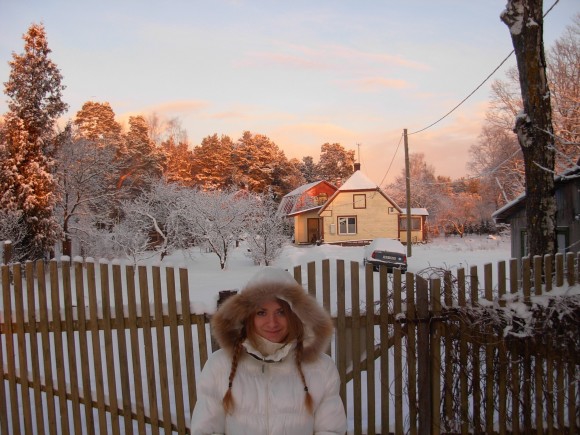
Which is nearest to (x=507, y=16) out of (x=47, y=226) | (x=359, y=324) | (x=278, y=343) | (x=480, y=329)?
(x=480, y=329)

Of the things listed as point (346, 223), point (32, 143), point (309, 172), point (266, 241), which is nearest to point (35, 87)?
point (32, 143)

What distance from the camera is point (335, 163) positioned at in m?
62.6

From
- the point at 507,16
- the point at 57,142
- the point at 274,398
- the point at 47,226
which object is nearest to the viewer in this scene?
the point at 274,398

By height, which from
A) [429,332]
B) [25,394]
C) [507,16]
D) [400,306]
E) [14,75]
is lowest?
[25,394]

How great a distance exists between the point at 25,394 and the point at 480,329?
3.87 meters

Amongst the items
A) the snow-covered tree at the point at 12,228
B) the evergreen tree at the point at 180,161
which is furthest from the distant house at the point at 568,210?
the evergreen tree at the point at 180,161

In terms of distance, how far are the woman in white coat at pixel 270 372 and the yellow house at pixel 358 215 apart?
3600cm

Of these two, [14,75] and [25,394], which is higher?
[14,75]

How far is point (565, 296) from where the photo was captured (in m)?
3.59

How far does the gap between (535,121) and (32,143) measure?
70.4 feet

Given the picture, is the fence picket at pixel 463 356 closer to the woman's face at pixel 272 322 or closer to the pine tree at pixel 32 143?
the woman's face at pixel 272 322

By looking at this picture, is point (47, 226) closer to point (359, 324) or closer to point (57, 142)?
point (57, 142)

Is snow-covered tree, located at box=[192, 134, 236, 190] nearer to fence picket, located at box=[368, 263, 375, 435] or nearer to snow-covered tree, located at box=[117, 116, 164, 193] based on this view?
snow-covered tree, located at box=[117, 116, 164, 193]

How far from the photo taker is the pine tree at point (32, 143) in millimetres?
19844
